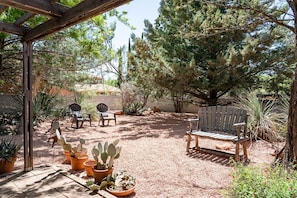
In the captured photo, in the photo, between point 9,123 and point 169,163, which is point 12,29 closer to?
point 169,163

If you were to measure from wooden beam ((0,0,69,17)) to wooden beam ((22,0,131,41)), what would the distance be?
0.09 metres

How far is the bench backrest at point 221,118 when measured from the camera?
13.4 feet

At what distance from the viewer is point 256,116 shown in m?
5.02

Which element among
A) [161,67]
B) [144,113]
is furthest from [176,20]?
[144,113]

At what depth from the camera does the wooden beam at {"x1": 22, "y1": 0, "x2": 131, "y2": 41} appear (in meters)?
2.01

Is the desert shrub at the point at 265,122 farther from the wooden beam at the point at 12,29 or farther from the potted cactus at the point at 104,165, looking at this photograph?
the wooden beam at the point at 12,29

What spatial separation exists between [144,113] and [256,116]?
24.3 ft

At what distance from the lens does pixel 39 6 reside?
7.53 ft

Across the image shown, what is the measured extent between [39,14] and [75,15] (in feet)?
1.57

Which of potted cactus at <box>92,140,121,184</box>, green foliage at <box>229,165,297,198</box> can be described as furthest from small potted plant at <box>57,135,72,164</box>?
green foliage at <box>229,165,297,198</box>

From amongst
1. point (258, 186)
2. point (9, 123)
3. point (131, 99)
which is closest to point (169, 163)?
point (258, 186)

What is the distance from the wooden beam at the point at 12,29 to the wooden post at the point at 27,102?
16 cm

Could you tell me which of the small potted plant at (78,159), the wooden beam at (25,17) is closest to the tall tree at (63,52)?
the wooden beam at (25,17)

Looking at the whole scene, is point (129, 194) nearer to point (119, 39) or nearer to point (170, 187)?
point (170, 187)
